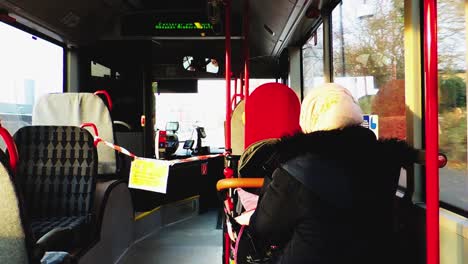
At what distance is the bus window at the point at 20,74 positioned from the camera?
292 centimetres

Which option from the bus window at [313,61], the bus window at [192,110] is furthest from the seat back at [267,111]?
the bus window at [192,110]

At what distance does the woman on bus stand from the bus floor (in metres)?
1.93

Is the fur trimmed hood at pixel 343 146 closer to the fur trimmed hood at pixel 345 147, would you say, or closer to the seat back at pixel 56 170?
the fur trimmed hood at pixel 345 147

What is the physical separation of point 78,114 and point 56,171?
1.98ft

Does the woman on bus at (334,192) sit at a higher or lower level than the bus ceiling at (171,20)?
lower

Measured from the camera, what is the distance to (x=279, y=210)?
1.15 metres

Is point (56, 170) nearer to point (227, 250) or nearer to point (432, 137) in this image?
point (227, 250)

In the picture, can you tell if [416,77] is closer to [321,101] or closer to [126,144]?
[321,101]

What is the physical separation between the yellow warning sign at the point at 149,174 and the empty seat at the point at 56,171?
0.34 m

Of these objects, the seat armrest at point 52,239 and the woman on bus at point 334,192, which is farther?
the seat armrest at point 52,239

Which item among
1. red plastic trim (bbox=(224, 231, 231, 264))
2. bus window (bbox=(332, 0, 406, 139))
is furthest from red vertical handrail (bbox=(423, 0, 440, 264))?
red plastic trim (bbox=(224, 231, 231, 264))

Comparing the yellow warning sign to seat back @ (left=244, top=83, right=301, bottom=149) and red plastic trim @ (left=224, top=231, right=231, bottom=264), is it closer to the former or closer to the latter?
red plastic trim @ (left=224, top=231, right=231, bottom=264)

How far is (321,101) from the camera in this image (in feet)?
4.01

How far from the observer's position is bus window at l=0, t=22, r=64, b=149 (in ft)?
9.57
